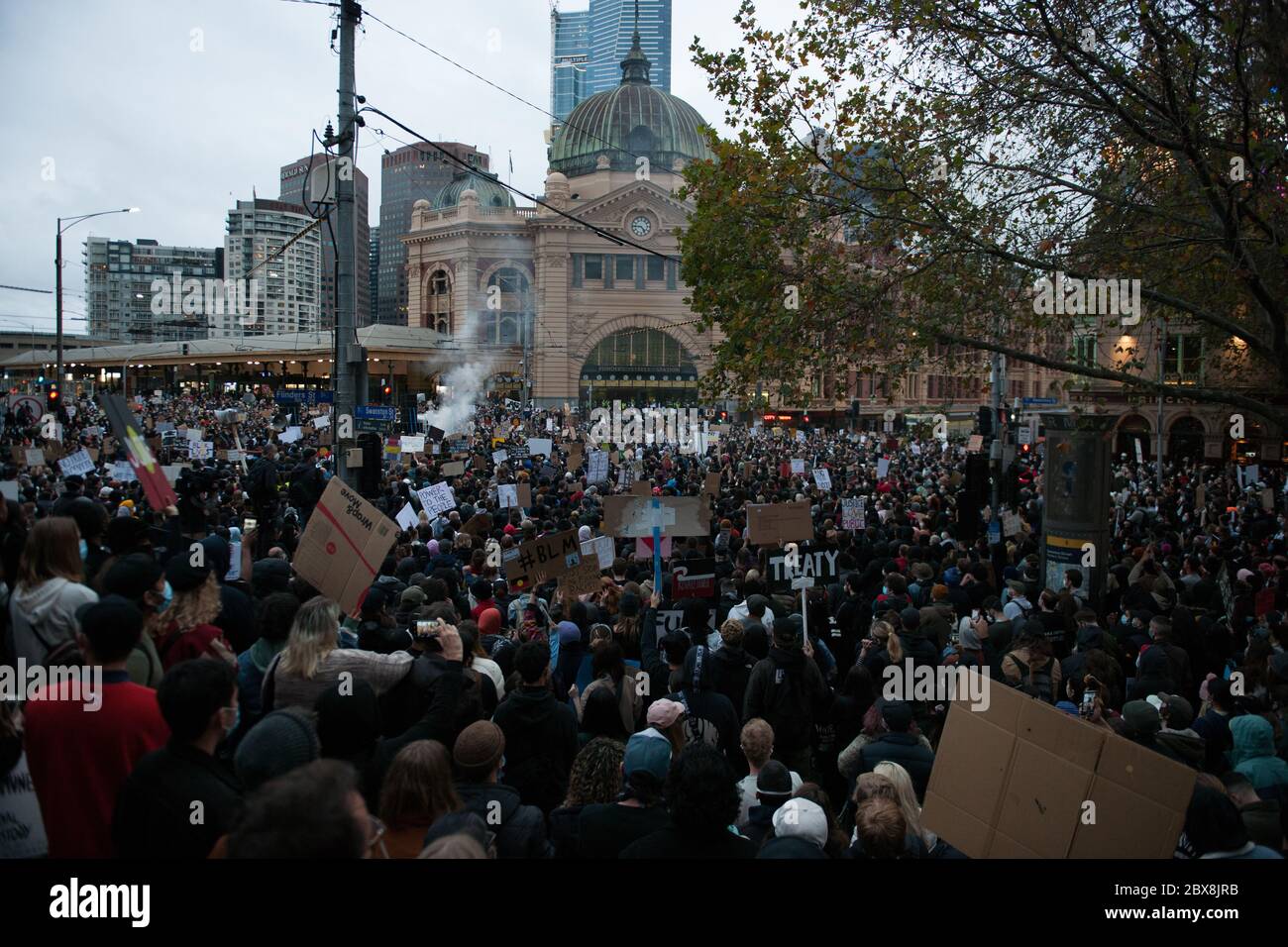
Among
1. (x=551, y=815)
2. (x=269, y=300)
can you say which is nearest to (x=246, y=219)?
(x=269, y=300)

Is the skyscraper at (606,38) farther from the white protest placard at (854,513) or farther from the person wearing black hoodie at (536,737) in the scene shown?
the person wearing black hoodie at (536,737)

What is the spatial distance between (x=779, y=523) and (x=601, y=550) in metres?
2.69

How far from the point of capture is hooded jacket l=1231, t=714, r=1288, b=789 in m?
5.26

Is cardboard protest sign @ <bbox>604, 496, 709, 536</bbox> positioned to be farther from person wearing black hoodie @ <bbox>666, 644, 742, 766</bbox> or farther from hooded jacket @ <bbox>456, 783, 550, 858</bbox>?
hooded jacket @ <bbox>456, 783, 550, 858</bbox>

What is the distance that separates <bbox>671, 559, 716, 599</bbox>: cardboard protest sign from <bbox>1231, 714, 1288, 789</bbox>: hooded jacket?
4231 mm

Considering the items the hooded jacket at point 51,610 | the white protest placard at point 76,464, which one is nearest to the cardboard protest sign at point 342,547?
the hooded jacket at point 51,610

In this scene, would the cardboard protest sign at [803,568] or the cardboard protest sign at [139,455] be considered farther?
the cardboard protest sign at [803,568]

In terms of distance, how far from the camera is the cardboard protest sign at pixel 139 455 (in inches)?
239

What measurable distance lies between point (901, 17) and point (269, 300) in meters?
107

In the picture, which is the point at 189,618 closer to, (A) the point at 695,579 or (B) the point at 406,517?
(A) the point at 695,579

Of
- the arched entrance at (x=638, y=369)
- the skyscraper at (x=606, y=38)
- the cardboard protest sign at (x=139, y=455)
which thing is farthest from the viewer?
the skyscraper at (x=606, y=38)

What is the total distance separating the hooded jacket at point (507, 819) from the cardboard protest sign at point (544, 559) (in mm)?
Answer: 5612

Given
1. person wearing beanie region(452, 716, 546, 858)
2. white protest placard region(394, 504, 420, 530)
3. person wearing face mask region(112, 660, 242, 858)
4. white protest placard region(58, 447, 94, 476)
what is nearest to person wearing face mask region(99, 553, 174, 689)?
person wearing face mask region(112, 660, 242, 858)

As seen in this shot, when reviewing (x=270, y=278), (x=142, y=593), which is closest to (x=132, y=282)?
(x=270, y=278)
